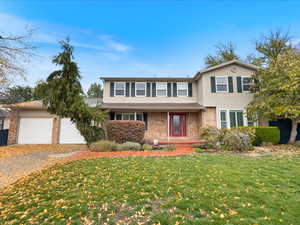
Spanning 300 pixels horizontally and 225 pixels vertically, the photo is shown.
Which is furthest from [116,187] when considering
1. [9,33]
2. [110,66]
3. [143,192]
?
[110,66]

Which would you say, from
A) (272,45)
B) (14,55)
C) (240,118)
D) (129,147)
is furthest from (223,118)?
(272,45)

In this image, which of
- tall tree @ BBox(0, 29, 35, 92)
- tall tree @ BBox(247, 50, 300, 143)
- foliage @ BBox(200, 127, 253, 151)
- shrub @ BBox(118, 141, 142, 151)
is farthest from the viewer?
tall tree @ BBox(247, 50, 300, 143)

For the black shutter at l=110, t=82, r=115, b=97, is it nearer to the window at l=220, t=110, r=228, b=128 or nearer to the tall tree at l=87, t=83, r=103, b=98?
the window at l=220, t=110, r=228, b=128

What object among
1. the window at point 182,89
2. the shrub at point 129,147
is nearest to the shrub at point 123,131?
the shrub at point 129,147

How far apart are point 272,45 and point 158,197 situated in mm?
23553

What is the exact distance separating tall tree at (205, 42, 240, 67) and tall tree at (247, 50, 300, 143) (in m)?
11.6

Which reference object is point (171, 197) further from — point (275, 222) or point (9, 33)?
point (9, 33)

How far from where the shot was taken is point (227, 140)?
333 inches

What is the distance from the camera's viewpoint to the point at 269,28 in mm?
17984

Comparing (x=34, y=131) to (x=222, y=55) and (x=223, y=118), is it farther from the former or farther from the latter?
(x=222, y=55)

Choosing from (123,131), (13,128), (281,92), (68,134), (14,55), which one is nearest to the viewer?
(14,55)

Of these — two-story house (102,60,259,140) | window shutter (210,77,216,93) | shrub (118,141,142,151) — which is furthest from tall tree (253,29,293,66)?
shrub (118,141,142,151)

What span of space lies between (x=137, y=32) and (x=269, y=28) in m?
16.3

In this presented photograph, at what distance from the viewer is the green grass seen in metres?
2.54
